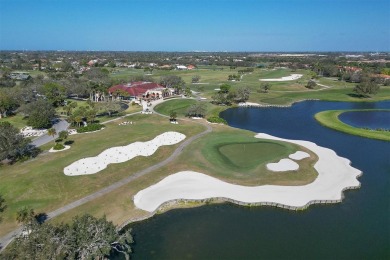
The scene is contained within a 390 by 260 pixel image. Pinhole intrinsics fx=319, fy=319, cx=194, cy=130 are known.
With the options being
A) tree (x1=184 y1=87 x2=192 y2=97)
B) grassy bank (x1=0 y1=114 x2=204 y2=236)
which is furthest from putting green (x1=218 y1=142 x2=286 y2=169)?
tree (x1=184 y1=87 x2=192 y2=97)

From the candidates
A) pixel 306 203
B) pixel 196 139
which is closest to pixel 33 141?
pixel 196 139

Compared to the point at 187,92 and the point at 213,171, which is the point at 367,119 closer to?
the point at 187,92

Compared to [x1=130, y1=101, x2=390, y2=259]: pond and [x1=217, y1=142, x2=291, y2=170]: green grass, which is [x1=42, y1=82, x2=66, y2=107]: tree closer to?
[x1=217, y1=142, x2=291, y2=170]: green grass

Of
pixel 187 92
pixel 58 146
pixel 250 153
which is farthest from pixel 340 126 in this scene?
pixel 58 146

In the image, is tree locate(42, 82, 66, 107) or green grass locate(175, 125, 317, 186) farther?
tree locate(42, 82, 66, 107)

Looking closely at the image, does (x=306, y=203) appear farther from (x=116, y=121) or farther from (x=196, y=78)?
(x=196, y=78)
